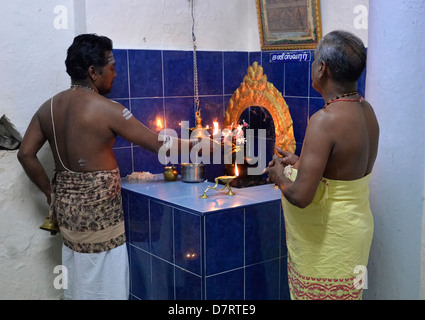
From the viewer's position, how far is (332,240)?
282cm

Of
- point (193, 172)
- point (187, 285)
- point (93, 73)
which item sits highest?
point (93, 73)

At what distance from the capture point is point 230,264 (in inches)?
136

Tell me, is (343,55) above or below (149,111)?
above

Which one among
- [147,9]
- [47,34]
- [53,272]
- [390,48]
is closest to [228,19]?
[147,9]

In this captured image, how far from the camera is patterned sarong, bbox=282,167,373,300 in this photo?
109 inches

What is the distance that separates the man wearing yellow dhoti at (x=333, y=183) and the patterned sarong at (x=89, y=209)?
3.72 feet

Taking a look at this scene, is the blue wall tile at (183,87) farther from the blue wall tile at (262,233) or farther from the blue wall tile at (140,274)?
the blue wall tile at (262,233)

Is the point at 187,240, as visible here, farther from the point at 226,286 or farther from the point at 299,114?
the point at 299,114

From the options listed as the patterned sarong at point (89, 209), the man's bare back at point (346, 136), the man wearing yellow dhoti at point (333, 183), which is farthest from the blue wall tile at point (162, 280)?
the man's bare back at point (346, 136)

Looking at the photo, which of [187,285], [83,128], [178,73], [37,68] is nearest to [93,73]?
[83,128]

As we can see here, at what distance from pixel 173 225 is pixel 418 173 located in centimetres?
151

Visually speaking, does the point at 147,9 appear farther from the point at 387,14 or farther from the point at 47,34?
the point at 387,14

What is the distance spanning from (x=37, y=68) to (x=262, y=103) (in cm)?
170

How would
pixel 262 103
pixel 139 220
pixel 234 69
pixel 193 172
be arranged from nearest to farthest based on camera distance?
pixel 139 220
pixel 193 172
pixel 262 103
pixel 234 69
